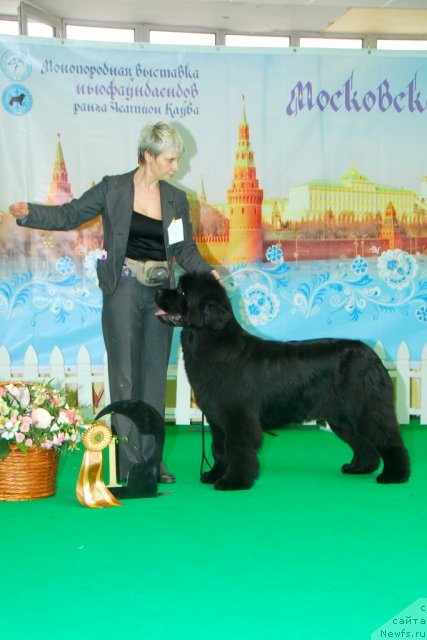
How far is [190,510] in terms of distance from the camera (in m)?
3.94

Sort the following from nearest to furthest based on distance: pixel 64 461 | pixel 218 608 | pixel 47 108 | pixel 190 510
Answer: pixel 218 608
pixel 190 510
pixel 64 461
pixel 47 108

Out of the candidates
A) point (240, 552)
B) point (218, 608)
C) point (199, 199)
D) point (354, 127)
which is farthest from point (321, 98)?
point (218, 608)

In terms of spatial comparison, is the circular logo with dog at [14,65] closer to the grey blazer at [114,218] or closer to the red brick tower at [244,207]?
the red brick tower at [244,207]

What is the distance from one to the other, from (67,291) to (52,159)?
109 centimetres

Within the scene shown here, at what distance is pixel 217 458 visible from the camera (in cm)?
459

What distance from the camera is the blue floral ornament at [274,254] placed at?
6.95 meters

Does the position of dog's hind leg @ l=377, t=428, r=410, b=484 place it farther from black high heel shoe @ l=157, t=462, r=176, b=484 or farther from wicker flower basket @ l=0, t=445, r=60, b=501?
wicker flower basket @ l=0, t=445, r=60, b=501

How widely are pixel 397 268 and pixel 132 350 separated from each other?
10.5ft

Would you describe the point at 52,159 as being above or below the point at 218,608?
above

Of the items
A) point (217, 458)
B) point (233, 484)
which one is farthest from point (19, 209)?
point (233, 484)

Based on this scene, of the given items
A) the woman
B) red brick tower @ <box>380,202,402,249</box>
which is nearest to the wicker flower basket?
the woman

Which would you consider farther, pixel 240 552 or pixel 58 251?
pixel 58 251

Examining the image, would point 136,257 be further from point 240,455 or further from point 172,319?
point 240,455

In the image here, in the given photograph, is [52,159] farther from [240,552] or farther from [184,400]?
[240,552]
